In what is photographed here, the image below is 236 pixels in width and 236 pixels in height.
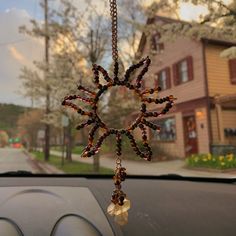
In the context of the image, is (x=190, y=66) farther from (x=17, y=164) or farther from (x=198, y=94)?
(x=17, y=164)

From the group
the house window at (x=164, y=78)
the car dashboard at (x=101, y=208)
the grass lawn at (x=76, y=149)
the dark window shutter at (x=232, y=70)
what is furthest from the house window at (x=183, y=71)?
the car dashboard at (x=101, y=208)

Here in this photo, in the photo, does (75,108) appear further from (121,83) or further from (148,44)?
(148,44)

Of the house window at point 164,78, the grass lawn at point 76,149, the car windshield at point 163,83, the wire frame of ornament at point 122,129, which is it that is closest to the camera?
the wire frame of ornament at point 122,129

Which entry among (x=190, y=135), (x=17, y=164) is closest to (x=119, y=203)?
(x=190, y=135)

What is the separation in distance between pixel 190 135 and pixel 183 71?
3.52 meters

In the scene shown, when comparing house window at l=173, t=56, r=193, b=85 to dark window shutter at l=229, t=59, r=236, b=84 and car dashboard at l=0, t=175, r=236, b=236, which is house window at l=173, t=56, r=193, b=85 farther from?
car dashboard at l=0, t=175, r=236, b=236

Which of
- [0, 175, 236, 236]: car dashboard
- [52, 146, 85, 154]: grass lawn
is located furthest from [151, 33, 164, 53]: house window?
[0, 175, 236, 236]: car dashboard

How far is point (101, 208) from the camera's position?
1930 mm

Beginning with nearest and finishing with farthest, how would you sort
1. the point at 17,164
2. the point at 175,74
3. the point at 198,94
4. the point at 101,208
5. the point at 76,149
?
the point at 101,208 < the point at 76,149 < the point at 198,94 < the point at 17,164 < the point at 175,74

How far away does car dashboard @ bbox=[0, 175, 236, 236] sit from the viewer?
71.0 inches

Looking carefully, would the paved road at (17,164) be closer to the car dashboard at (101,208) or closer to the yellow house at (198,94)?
the yellow house at (198,94)

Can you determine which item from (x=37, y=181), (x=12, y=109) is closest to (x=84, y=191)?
(x=37, y=181)

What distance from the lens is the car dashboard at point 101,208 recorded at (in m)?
1.80

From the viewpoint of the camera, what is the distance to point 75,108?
153 cm
